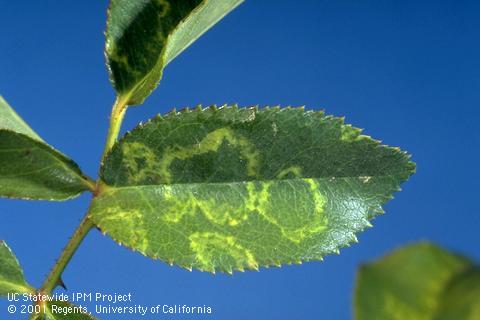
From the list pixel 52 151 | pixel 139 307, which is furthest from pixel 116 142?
pixel 139 307

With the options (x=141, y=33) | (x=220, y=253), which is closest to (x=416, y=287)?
(x=220, y=253)

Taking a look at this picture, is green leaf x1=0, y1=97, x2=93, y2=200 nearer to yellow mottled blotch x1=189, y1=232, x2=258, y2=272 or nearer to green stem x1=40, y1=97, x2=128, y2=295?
green stem x1=40, y1=97, x2=128, y2=295

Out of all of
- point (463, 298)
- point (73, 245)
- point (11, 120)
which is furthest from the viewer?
point (11, 120)

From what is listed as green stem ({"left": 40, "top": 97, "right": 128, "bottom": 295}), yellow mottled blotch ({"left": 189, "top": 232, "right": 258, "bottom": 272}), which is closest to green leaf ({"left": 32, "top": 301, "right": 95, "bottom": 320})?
green stem ({"left": 40, "top": 97, "right": 128, "bottom": 295})

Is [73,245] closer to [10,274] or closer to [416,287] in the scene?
[10,274]

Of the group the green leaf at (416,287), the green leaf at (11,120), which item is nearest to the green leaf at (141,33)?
the green leaf at (11,120)

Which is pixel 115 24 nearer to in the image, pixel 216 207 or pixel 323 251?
pixel 216 207
